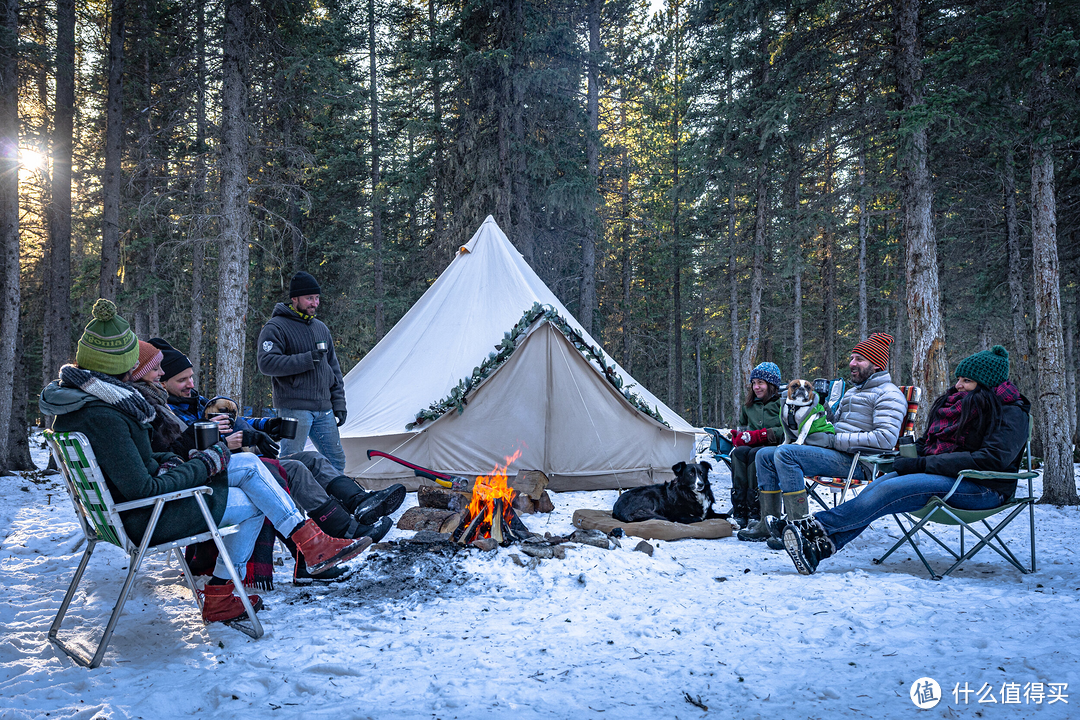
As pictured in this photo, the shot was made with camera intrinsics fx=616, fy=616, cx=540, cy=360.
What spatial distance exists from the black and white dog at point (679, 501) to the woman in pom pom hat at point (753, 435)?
0.28m

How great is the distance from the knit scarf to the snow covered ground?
955mm

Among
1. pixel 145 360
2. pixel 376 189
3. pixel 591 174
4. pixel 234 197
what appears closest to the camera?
pixel 145 360

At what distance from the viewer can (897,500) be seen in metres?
3.50

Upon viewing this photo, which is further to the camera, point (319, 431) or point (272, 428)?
point (319, 431)

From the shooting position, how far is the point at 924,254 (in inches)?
248

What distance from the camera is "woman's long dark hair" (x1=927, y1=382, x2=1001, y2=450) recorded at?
3.47 metres

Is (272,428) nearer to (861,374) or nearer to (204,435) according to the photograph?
(204,435)

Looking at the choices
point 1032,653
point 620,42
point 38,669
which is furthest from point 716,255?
point 38,669

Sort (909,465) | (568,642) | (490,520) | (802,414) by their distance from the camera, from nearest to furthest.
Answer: (568,642) → (909,465) → (490,520) → (802,414)

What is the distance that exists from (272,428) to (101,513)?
1242 millimetres

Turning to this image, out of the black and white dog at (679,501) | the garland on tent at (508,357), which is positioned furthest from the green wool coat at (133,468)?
the garland on tent at (508,357)

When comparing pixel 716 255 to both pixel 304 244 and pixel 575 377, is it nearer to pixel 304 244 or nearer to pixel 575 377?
pixel 304 244

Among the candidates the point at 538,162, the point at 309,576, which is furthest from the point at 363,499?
the point at 538,162

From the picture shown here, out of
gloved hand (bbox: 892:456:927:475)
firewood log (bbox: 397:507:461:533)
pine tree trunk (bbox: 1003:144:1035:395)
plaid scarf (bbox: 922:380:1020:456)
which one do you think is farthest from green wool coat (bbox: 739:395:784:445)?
pine tree trunk (bbox: 1003:144:1035:395)
